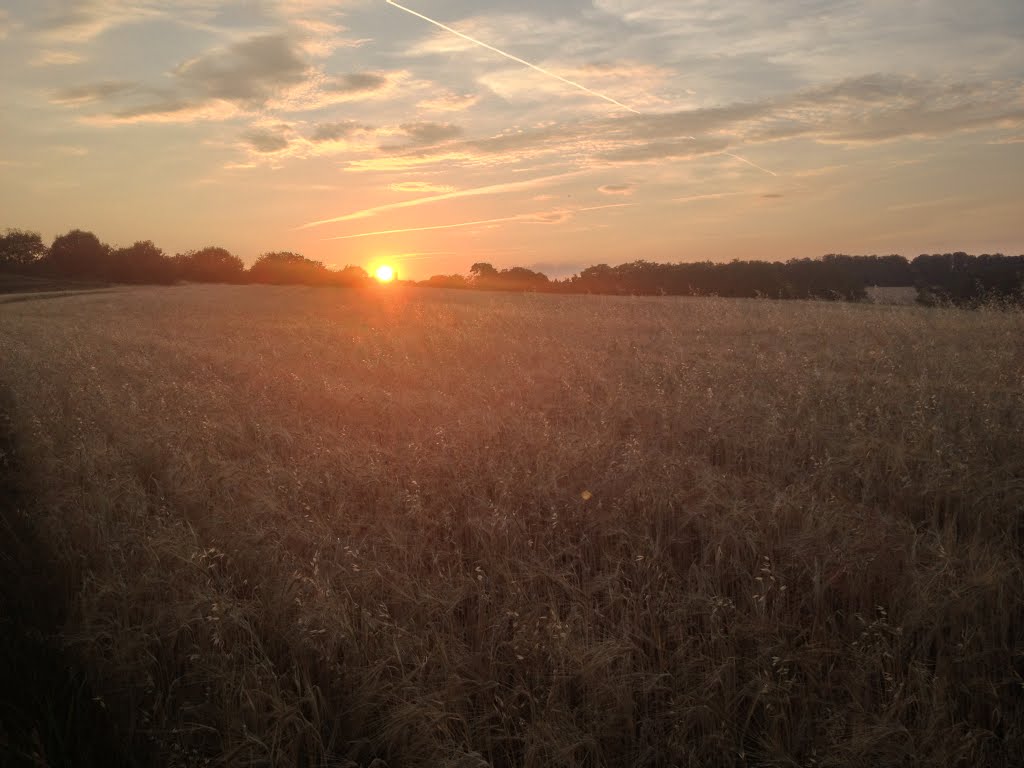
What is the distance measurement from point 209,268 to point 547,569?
50.8 meters

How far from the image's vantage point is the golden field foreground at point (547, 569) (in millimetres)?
2639

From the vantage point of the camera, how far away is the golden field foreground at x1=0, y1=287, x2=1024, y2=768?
264cm

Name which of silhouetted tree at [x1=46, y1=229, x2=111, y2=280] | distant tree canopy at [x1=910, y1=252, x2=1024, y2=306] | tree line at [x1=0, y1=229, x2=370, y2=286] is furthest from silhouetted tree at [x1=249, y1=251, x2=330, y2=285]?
distant tree canopy at [x1=910, y1=252, x2=1024, y2=306]

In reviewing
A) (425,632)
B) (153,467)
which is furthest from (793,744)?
(153,467)

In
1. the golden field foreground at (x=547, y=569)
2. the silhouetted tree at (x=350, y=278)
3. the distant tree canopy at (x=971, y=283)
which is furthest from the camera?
the silhouetted tree at (x=350, y=278)

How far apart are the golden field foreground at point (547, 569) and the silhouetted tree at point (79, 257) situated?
153 ft

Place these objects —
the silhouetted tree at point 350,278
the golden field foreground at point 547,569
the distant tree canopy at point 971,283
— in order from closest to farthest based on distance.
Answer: the golden field foreground at point 547,569 → the distant tree canopy at point 971,283 → the silhouetted tree at point 350,278

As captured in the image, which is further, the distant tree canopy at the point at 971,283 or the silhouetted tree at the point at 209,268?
the silhouetted tree at the point at 209,268

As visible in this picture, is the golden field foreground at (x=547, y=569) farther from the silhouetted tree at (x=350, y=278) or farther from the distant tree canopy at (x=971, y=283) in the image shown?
the silhouetted tree at (x=350, y=278)

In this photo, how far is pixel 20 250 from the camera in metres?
45.8

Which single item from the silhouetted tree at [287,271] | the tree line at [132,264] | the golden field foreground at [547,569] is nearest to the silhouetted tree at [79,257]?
the tree line at [132,264]

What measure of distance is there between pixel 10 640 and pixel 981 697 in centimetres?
405

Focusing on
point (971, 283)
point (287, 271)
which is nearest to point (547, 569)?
point (971, 283)

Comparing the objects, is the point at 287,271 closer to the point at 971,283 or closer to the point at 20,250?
the point at 20,250
